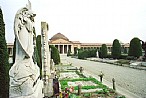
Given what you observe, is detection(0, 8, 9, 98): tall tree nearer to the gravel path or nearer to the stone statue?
the stone statue

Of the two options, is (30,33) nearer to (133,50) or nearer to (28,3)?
(28,3)

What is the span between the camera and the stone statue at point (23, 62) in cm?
357

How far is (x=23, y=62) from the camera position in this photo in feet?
12.3

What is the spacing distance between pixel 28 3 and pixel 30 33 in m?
0.75

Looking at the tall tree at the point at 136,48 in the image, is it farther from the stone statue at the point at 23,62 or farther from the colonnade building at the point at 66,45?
the colonnade building at the point at 66,45

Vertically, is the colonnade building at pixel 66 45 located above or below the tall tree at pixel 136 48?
above

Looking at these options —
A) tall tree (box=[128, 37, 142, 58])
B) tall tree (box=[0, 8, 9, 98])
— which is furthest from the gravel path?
tall tree (box=[128, 37, 142, 58])

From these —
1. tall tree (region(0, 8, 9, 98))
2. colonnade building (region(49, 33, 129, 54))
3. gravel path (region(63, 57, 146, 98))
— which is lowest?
gravel path (region(63, 57, 146, 98))

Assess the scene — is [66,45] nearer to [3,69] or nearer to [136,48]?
[136,48]

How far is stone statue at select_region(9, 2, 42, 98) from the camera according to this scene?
11.7 ft

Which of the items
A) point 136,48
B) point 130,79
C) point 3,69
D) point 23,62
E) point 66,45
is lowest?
point 130,79

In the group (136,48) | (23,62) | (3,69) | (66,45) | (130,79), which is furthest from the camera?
(66,45)

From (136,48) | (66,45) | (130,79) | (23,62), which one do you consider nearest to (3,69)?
(23,62)

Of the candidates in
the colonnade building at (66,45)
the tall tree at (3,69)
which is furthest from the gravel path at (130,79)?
the colonnade building at (66,45)
